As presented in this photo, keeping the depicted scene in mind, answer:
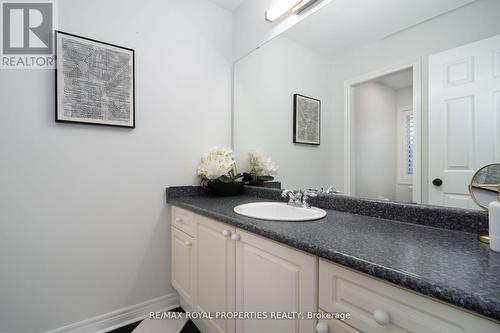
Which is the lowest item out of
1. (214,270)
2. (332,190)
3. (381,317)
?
(214,270)

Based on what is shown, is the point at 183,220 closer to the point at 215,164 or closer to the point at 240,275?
the point at 215,164

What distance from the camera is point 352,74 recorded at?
1.18m

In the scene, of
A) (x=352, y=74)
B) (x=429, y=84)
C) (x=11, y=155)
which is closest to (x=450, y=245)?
(x=429, y=84)

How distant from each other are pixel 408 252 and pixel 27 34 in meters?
2.01

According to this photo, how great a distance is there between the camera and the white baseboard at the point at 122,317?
1.36m

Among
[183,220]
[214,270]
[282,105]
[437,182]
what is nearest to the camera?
[437,182]

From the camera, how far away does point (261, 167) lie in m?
1.74

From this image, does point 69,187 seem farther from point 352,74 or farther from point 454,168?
point 454,168

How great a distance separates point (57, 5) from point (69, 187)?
3.40 feet

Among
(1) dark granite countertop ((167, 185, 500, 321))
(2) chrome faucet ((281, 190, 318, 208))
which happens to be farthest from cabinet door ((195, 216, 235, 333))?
(2) chrome faucet ((281, 190, 318, 208))

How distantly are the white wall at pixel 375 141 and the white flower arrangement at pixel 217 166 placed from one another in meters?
0.88

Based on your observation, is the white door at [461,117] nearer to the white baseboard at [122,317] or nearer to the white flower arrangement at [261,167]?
the white flower arrangement at [261,167]

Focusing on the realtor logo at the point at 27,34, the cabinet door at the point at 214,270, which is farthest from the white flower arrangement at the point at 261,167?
the realtor logo at the point at 27,34

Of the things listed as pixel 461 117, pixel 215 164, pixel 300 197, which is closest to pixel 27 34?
pixel 215 164
